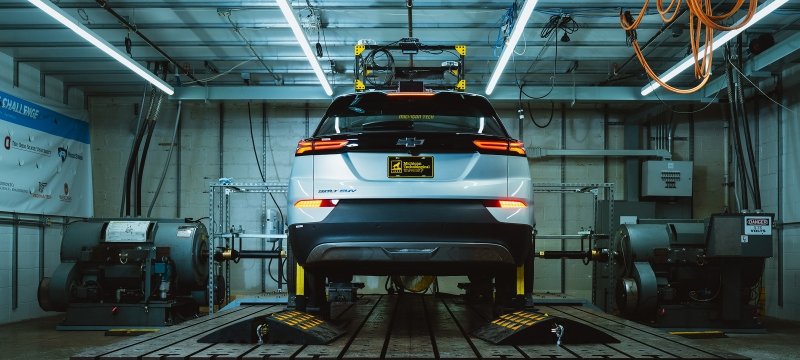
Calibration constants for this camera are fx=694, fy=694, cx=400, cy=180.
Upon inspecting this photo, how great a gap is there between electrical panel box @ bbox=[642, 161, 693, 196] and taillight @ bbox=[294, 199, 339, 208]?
954 centimetres

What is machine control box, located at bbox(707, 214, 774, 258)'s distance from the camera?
817 cm

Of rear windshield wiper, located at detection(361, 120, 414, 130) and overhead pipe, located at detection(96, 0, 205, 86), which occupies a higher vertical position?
overhead pipe, located at detection(96, 0, 205, 86)

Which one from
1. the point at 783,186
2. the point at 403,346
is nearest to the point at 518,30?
the point at 403,346

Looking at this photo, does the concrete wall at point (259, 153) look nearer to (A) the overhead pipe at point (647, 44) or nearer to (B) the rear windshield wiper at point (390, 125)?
(A) the overhead pipe at point (647, 44)

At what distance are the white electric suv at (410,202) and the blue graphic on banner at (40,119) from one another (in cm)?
789

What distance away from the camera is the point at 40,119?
10.9m

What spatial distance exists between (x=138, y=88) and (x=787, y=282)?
11195mm

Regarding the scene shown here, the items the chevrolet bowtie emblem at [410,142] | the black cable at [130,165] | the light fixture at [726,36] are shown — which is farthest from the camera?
the black cable at [130,165]

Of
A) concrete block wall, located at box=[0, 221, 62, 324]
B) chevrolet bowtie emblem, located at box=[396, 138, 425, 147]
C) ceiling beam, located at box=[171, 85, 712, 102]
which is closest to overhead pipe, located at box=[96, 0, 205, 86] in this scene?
ceiling beam, located at box=[171, 85, 712, 102]

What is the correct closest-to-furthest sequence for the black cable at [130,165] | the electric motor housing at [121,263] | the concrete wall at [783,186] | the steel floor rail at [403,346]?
the steel floor rail at [403,346] < the electric motor housing at [121,263] < the concrete wall at [783,186] < the black cable at [130,165]

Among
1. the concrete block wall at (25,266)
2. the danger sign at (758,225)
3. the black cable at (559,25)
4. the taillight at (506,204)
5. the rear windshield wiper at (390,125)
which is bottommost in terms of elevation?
the concrete block wall at (25,266)

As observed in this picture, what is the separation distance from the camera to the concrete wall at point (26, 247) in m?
9.88

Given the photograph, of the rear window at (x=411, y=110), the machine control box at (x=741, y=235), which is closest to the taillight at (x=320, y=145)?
the rear window at (x=411, y=110)

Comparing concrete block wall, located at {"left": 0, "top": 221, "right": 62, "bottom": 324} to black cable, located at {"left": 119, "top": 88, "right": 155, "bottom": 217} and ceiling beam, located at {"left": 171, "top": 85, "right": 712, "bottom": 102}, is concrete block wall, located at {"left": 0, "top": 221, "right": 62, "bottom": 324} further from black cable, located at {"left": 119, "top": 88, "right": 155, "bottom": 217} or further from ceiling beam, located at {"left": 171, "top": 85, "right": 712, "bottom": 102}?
ceiling beam, located at {"left": 171, "top": 85, "right": 712, "bottom": 102}
